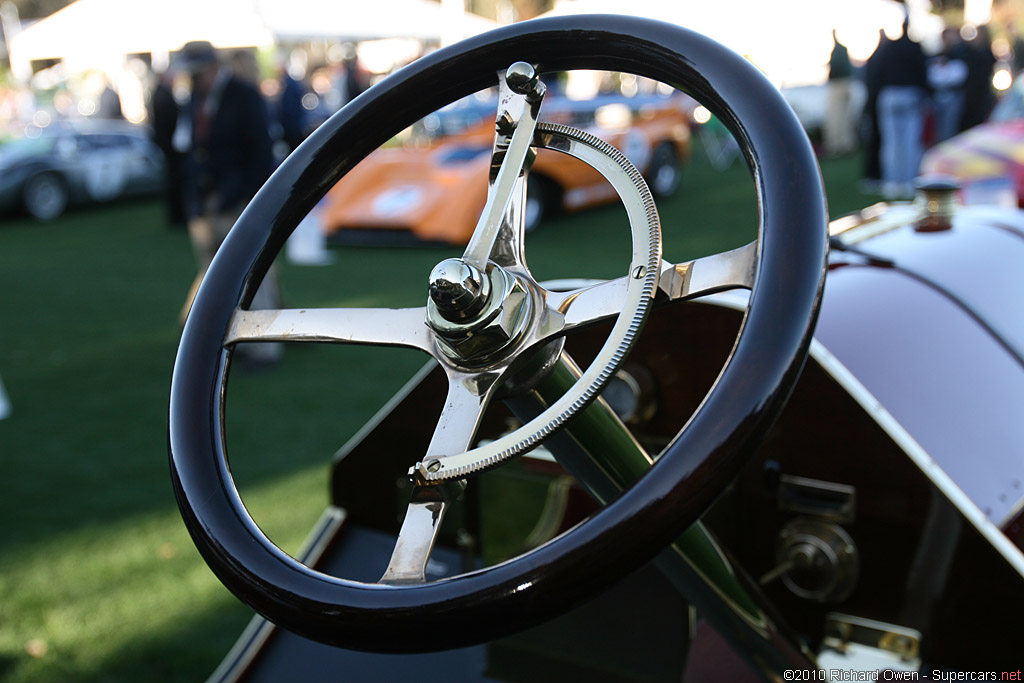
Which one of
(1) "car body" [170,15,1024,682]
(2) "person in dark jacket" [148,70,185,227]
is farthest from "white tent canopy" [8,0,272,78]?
(1) "car body" [170,15,1024,682]

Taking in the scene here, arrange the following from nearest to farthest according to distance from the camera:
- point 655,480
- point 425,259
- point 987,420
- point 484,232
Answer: point 655,480, point 484,232, point 987,420, point 425,259

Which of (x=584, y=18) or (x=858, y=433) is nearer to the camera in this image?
(x=584, y=18)

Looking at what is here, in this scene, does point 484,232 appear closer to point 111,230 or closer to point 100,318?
point 100,318

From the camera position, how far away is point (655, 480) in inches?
22.9

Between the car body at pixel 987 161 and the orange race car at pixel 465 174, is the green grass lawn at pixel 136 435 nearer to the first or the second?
the orange race car at pixel 465 174

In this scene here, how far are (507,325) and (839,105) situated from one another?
11.5 metres

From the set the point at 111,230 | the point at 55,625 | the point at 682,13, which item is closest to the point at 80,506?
the point at 55,625

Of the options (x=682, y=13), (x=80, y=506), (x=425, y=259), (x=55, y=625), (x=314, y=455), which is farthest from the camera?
(x=682, y=13)

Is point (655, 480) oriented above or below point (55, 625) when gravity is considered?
above

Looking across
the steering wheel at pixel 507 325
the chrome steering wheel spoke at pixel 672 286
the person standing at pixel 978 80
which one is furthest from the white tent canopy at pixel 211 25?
the chrome steering wheel spoke at pixel 672 286

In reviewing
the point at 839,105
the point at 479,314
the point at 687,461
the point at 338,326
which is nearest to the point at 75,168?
the point at 839,105

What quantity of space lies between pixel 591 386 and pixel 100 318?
513 cm

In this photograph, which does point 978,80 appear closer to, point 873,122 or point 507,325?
point 873,122

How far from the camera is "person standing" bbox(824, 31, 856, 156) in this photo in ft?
35.6
